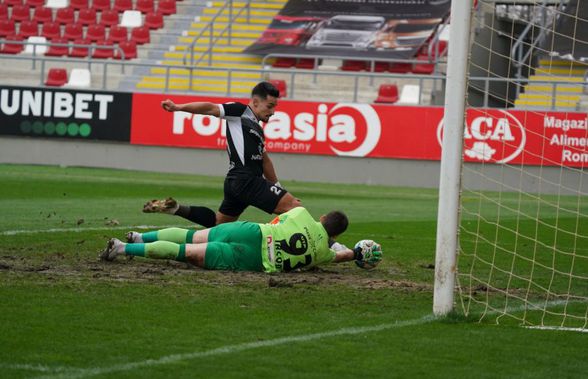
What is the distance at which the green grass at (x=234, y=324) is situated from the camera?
6258 mm

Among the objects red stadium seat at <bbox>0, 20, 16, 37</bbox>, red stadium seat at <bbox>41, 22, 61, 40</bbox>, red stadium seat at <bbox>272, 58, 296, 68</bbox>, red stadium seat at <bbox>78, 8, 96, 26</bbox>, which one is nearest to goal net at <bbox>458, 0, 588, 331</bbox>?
red stadium seat at <bbox>272, 58, 296, 68</bbox>

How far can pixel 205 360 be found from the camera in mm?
6305

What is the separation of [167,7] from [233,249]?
27.6 meters

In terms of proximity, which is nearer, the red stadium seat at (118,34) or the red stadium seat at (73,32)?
the red stadium seat at (118,34)

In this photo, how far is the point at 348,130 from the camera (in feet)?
94.5

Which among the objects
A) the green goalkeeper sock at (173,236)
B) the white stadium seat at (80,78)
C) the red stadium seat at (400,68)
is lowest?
the green goalkeeper sock at (173,236)

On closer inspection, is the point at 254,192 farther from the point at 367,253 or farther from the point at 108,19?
the point at 108,19

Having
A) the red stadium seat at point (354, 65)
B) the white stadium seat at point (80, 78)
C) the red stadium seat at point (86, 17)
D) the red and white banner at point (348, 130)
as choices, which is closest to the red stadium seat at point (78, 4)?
the red stadium seat at point (86, 17)

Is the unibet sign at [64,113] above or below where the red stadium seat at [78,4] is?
below

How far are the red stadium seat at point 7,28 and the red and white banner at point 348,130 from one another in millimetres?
8422

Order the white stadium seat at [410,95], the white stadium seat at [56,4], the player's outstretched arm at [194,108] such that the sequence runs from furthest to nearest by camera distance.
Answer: the white stadium seat at [56,4] → the white stadium seat at [410,95] → the player's outstretched arm at [194,108]

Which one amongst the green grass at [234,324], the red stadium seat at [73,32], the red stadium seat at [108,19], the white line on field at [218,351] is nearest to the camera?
the white line on field at [218,351]

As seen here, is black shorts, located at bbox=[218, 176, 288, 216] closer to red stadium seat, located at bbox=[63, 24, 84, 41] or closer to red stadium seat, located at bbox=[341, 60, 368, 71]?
red stadium seat, located at bbox=[341, 60, 368, 71]

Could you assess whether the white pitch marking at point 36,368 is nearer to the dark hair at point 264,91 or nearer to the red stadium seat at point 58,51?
the dark hair at point 264,91
